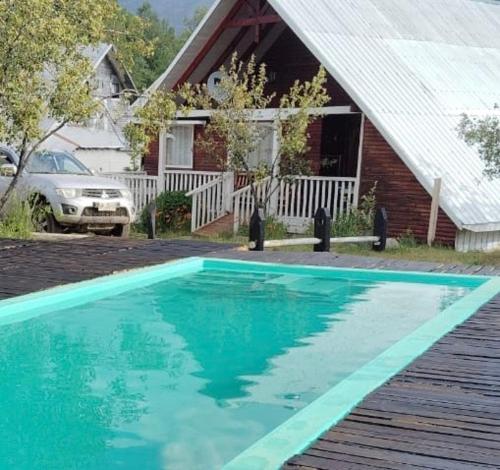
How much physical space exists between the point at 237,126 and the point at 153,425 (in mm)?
12295

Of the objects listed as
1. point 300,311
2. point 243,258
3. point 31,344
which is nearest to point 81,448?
point 31,344

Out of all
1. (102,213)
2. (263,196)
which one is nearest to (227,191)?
(263,196)

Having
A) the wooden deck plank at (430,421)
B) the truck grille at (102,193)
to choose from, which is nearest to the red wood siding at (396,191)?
the truck grille at (102,193)

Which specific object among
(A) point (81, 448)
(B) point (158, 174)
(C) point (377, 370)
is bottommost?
(A) point (81, 448)

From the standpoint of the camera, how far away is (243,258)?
12.3 metres

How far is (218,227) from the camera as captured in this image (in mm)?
19516

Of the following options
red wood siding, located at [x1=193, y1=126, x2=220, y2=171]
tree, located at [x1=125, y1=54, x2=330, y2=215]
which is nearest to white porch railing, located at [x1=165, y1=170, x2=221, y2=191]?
red wood siding, located at [x1=193, y1=126, x2=220, y2=171]

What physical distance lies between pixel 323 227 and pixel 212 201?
20.4ft

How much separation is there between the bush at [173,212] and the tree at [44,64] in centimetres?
636

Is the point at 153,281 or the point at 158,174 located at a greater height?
the point at 158,174

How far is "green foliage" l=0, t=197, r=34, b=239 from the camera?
47.4 ft

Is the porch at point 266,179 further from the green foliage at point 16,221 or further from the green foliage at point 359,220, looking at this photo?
the green foliage at point 16,221

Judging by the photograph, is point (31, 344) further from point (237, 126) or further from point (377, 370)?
point (237, 126)

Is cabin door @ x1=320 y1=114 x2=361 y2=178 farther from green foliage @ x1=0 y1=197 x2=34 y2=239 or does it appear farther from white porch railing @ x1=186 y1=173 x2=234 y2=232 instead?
green foliage @ x1=0 y1=197 x2=34 y2=239
